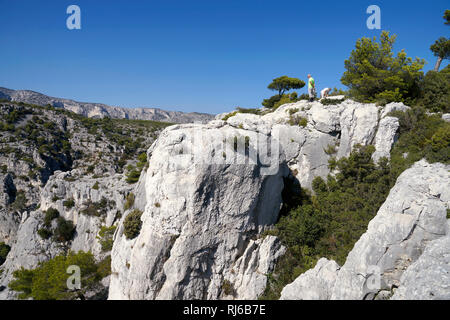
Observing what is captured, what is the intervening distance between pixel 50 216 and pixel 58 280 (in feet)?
64.5

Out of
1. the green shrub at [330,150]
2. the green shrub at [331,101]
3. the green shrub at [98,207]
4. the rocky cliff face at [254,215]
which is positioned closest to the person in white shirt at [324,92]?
the green shrub at [331,101]

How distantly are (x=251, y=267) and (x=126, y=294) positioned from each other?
365 inches

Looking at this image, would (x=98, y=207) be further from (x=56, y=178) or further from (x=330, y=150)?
(x=330, y=150)

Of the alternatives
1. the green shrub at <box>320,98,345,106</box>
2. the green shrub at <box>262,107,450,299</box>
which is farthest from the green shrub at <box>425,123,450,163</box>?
the green shrub at <box>320,98,345,106</box>

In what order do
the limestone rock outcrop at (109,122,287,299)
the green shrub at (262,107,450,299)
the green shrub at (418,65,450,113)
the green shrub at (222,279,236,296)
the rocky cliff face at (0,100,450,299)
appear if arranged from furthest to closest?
1. the green shrub at (418,65,450,113)
2. the green shrub at (222,279,236,296)
3. the green shrub at (262,107,450,299)
4. the limestone rock outcrop at (109,122,287,299)
5. the rocky cliff face at (0,100,450,299)

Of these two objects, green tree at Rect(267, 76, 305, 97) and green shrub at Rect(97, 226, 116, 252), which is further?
green tree at Rect(267, 76, 305, 97)

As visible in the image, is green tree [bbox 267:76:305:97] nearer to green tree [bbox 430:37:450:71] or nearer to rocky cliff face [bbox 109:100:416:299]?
green tree [bbox 430:37:450:71]

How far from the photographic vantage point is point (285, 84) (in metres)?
40.6

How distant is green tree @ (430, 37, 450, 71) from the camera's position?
32.9 m

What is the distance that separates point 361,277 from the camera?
1240 centimetres

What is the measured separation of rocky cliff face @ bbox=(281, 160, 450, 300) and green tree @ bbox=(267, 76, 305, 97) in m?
28.5

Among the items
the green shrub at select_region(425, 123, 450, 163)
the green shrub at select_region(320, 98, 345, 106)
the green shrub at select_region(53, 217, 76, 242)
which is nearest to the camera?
the green shrub at select_region(425, 123, 450, 163)

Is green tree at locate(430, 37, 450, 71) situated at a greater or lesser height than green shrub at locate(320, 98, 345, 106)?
greater
